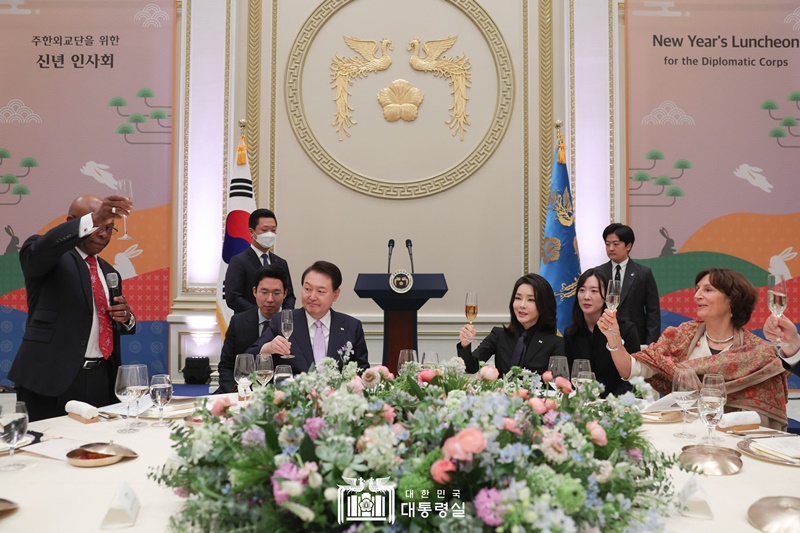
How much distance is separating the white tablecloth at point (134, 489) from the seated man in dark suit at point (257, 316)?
1.51 metres

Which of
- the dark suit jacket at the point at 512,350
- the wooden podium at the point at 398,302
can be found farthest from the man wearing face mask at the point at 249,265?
the dark suit jacket at the point at 512,350

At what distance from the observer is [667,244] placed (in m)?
5.61

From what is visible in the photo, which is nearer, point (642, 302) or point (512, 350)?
point (512, 350)

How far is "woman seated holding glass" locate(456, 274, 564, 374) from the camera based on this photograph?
315cm

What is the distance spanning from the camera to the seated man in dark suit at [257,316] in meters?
3.46

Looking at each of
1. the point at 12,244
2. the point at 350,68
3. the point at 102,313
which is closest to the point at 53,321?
the point at 102,313

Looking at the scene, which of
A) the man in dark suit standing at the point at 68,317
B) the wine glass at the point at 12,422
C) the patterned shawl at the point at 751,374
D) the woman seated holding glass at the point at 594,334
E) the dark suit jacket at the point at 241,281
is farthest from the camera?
the dark suit jacket at the point at 241,281

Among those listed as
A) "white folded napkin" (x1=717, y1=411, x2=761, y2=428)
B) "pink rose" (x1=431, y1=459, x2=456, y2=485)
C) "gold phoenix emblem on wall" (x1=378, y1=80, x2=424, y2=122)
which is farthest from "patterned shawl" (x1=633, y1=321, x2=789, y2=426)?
"gold phoenix emblem on wall" (x1=378, y1=80, x2=424, y2=122)

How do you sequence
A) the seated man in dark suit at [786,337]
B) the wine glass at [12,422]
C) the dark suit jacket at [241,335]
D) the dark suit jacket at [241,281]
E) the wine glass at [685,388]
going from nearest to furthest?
the wine glass at [12,422]
the wine glass at [685,388]
the seated man in dark suit at [786,337]
the dark suit jacket at [241,335]
the dark suit jacket at [241,281]

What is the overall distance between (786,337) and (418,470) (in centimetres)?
177

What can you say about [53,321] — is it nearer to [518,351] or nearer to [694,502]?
[518,351]

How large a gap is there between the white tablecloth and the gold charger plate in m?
0.01

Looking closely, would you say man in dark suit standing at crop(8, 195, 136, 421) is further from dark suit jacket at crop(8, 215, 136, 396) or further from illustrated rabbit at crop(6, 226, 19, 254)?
illustrated rabbit at crop(6, 226, 19, 254)

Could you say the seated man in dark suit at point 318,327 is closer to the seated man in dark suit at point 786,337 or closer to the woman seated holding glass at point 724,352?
the woman seated holding glass at point 724,352
